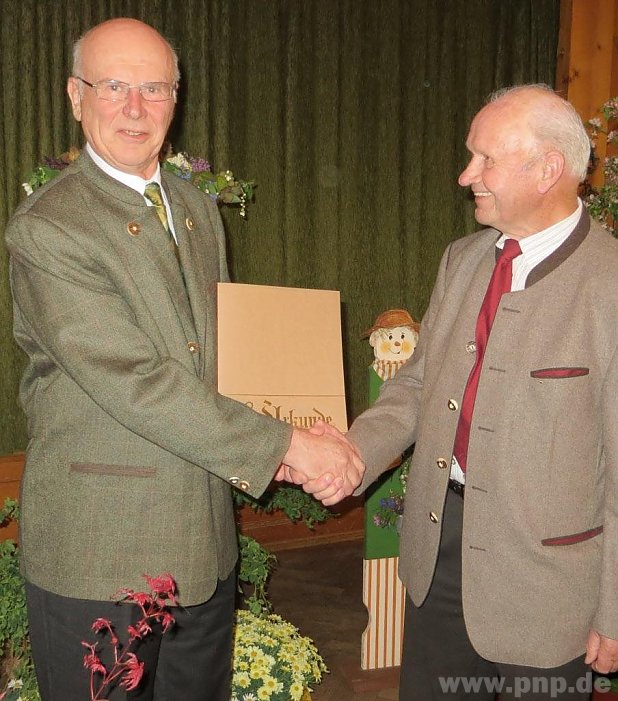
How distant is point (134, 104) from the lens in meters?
1.64

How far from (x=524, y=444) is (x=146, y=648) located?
2.95 feet

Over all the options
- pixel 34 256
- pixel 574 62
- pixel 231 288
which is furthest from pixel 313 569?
pixel 574 62

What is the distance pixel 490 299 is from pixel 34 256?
98 cm

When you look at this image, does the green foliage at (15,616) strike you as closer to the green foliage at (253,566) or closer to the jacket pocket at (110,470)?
the green foliage at (253,566)

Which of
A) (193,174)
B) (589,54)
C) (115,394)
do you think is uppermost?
(589,54)

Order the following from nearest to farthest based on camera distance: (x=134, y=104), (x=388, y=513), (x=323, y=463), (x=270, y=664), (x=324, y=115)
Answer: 1. (x=134, y=104)
2. (x=323, y=463)
3. (x=270, y=664)
4. (x=388, y=513)
5. (x=324, y=115)

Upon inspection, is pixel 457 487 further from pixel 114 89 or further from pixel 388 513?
pixel 388 513

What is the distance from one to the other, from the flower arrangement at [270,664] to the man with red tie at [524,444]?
811 mm

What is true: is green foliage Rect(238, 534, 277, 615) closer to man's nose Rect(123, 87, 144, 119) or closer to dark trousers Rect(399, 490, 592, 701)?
dark trousers Rect(399, 490, 592, 701)

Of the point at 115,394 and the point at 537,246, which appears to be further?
the point at 537,246

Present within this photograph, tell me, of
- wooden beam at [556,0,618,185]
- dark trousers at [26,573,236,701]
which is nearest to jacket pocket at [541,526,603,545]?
dark trousers at [26,573,236,701]

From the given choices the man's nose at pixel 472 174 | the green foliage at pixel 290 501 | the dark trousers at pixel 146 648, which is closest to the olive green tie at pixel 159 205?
the man's nose at pixel 472 174

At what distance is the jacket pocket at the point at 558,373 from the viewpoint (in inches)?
60.2

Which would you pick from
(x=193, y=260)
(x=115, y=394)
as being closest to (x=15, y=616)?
(x=115, y=394)
